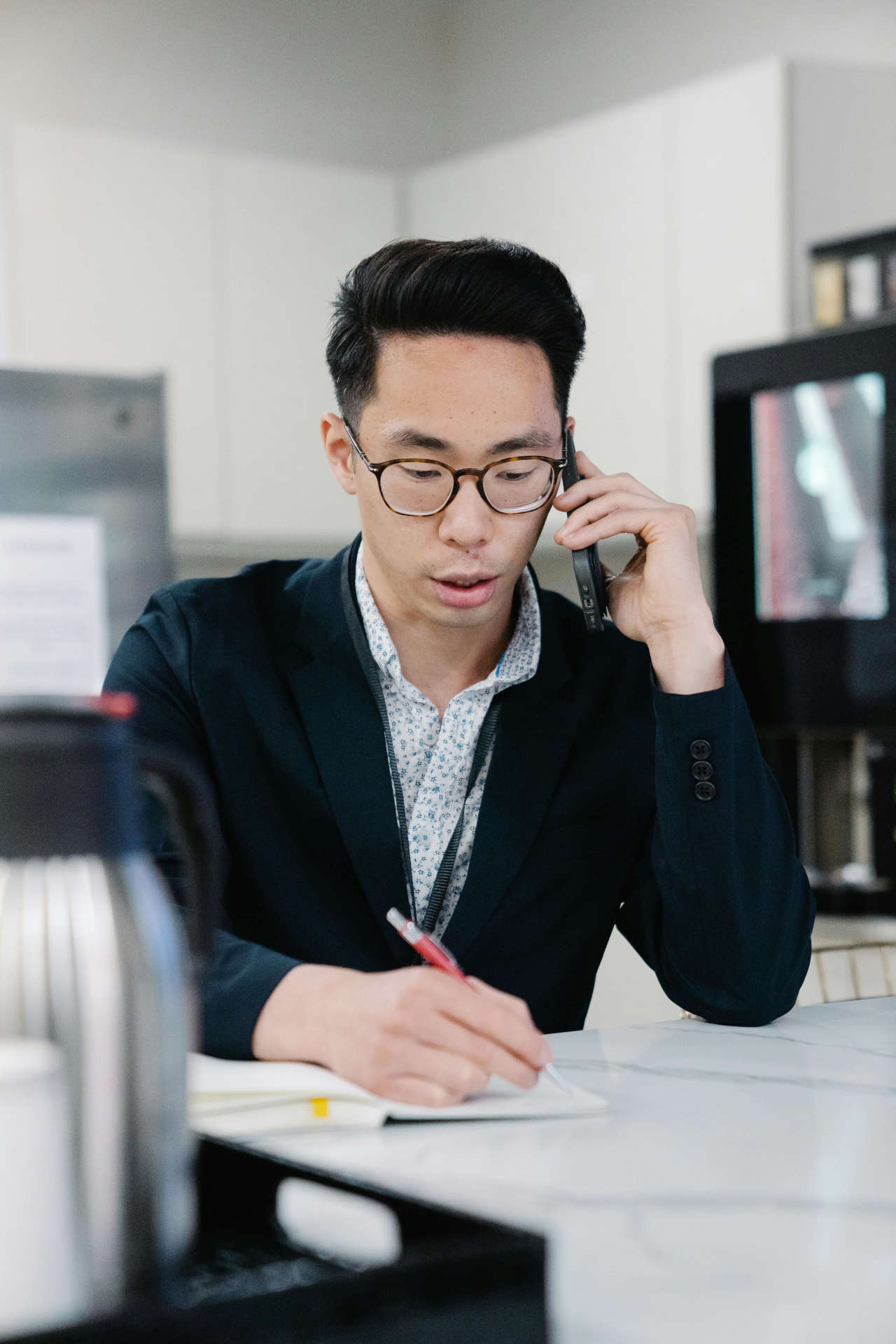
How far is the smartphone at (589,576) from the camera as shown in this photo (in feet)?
4.62

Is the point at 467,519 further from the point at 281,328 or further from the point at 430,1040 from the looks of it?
the point at 281,328

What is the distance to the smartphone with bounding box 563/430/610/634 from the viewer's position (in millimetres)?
1408

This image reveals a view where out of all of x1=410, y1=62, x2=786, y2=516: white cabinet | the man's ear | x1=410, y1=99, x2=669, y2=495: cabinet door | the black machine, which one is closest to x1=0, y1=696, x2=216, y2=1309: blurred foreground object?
the man's ear

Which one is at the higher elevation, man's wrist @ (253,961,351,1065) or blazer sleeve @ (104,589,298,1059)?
blazer sleeve @ (104,589,298,1059)

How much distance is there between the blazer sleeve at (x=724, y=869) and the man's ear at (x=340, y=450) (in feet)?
1.36

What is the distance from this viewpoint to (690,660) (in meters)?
1.29

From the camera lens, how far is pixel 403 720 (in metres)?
1.45

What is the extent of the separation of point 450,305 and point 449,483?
0.57 ft

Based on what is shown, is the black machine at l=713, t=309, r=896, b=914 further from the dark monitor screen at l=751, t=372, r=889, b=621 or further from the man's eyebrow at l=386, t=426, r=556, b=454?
the man's eyebrow at l=386, t=426, r=556, b=454

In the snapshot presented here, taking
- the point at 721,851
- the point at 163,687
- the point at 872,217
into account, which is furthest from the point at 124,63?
the point at 721,851

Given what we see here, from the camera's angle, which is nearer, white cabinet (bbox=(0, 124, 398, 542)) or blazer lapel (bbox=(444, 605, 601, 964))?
blazer lapel (bbox=(444, 605, 601, 964))

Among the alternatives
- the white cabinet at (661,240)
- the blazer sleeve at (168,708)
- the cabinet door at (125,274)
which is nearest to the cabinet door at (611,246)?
the white cabinet at (661,240)

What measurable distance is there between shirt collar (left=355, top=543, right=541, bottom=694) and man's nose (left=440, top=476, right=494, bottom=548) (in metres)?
0.15

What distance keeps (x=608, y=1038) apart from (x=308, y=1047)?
0.84 ft
